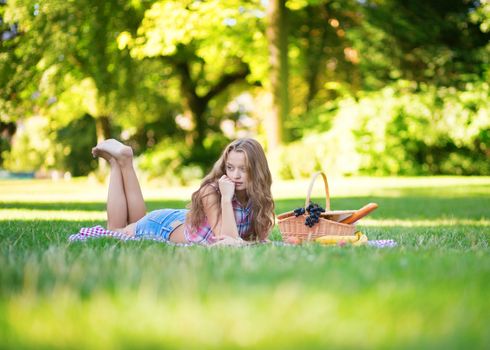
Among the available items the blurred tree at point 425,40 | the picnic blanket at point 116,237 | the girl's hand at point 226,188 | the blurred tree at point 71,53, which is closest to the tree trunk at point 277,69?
the blurred tree at point 425,40

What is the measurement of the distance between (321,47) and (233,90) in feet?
22.0

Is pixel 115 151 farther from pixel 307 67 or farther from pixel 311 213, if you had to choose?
pixel 307 67

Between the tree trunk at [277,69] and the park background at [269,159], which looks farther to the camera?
the tree trunk at [277,69]

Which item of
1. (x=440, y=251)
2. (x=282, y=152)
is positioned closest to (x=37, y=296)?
(x=440, y=251)

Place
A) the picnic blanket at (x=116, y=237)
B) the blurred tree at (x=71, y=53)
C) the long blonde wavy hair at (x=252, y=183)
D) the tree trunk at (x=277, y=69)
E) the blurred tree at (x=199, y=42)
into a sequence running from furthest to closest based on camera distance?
the tree trunk at (x=277, y=69)
the blurred tree at (x=199, y=42)
the blurred tree at (x=71, y=53)
the long blonde wavy hair at (x=252, y=183)
the picnic blanket at (x=116, y=237)

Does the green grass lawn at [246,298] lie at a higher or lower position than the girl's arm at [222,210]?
lower

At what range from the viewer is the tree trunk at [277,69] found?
52.0 feet

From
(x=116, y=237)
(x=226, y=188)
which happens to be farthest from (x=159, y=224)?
(x=226, y=188)

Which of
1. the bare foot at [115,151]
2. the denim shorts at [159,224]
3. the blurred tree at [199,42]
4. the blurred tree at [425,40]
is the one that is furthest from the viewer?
the blurred tree at [425,40]

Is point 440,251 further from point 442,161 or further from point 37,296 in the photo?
point 442,161

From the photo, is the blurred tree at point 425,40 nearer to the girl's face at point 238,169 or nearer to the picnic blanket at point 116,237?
the picnic blanket at point 116,237

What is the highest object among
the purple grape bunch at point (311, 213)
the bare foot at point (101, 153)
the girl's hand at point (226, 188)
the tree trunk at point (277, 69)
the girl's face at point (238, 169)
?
the tree trunk at point (277, 69)

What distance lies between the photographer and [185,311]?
1994 millimetres

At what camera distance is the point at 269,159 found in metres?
16.0
